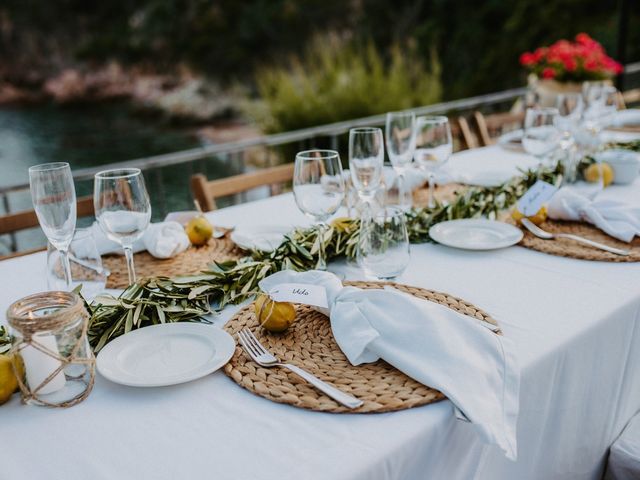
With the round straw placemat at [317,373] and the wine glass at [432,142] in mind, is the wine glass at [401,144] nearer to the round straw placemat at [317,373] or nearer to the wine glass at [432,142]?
the wine glass at [432,142]

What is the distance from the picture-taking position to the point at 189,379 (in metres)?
0.73

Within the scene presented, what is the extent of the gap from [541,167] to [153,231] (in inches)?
44.8

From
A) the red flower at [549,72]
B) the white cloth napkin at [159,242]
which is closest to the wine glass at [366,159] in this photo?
the white cloth napkin at [159,242]

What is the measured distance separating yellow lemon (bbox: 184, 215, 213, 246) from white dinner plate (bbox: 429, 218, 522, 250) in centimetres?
49

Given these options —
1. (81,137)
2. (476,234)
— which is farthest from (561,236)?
(81,137)

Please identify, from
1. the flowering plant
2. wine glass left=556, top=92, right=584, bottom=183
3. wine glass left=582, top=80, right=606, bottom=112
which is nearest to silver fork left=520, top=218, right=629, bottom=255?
wine glass left=556, top=92, right=584, bottom=183

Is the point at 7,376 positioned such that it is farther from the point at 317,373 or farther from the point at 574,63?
the point at 574,63

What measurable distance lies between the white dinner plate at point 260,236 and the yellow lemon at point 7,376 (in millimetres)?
537

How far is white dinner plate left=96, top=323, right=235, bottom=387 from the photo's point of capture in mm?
747

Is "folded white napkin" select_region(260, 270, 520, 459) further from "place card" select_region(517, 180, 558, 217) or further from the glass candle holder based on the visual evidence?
"place card" select_region(517, 180, 558, 217)

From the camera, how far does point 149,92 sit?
1152 centimetres

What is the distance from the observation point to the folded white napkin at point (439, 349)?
2.25ft

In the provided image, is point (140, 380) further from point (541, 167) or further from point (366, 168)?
point (541, 167)

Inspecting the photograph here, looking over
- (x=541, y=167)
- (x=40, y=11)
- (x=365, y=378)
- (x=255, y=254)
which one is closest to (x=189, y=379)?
(x=365, y=378)
